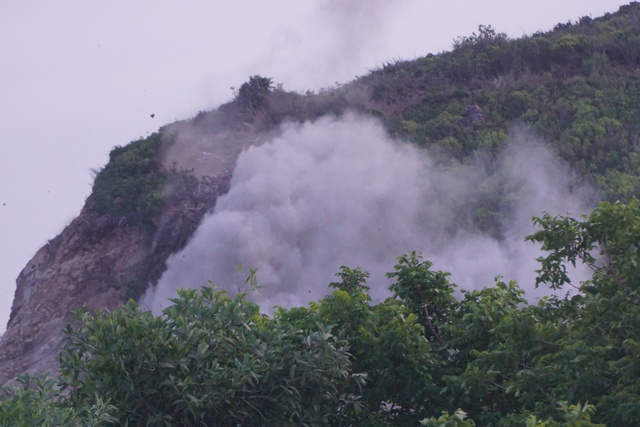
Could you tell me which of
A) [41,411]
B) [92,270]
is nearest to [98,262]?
[92,270]

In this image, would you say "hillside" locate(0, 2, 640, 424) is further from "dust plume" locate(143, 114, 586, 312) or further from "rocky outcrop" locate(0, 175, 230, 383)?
"dust plume" locate(143, 114, 586, 312)

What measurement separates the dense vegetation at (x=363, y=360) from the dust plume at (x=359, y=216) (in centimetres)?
1114

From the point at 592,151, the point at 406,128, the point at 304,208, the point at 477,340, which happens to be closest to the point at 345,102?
the point at 406,128

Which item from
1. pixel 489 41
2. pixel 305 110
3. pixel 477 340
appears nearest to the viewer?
pixel 477 340

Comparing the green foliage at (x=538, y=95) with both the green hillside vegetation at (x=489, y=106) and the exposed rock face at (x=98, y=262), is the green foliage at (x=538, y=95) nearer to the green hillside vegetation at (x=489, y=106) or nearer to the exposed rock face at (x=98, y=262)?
the green hillside vegetation at (x=489, y=106)

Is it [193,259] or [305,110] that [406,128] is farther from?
[193,259]

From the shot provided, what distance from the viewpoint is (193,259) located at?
75.9 feet

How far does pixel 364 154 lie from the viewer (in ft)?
82.4

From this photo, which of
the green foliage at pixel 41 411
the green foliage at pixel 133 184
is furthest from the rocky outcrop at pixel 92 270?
the green foliage at pixel 41 411

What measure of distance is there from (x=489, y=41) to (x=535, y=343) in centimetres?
2529

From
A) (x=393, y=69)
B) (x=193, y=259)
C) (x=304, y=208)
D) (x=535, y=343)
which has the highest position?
(x=393, y=69)

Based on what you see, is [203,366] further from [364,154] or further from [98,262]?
[98,262]

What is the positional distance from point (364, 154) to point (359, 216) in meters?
2.46

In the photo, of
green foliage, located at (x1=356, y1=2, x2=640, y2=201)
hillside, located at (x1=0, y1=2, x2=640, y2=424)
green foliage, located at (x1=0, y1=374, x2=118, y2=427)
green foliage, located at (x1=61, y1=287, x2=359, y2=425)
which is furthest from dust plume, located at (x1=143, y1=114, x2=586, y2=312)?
green foliage, located at (x1=0, y1=374, x2=118, y2=427)
